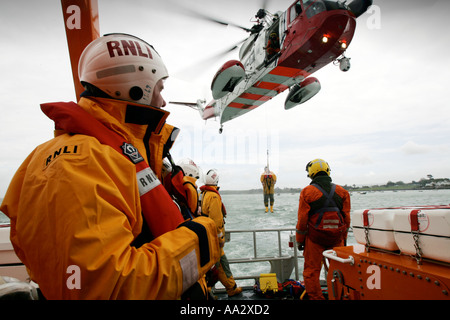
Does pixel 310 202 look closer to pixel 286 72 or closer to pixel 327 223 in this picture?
pixel 327 223

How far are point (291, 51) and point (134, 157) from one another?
6715mm

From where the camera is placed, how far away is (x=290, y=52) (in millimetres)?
6434

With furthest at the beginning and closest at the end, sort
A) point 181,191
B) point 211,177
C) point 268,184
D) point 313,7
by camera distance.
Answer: point 268,184
point 313,7
point 211,177
point 181,191

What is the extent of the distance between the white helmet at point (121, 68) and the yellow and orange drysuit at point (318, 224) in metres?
2.92

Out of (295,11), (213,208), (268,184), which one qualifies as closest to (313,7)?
(295,11)

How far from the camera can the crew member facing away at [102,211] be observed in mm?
612

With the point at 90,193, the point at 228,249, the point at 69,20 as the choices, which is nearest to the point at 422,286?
the point at 90,193

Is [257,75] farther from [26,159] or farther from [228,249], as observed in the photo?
[26,159]

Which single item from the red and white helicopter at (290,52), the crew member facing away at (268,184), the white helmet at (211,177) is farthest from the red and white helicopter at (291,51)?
the crew member facing away at (268,184)

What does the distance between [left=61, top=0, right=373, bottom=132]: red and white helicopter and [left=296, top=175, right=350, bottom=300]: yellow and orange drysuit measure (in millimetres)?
4532

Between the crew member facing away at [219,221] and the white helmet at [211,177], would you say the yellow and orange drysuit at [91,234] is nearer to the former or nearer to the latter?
the crew member facing away at [219,221]

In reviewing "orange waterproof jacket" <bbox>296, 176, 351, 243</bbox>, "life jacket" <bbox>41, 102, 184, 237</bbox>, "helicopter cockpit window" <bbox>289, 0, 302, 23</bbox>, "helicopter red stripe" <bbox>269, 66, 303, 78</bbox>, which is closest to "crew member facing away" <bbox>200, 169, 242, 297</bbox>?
"orange waterproof jacket" <bbox>296, 176, 351, 243</bbox>

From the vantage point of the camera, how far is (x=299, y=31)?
621 cm
